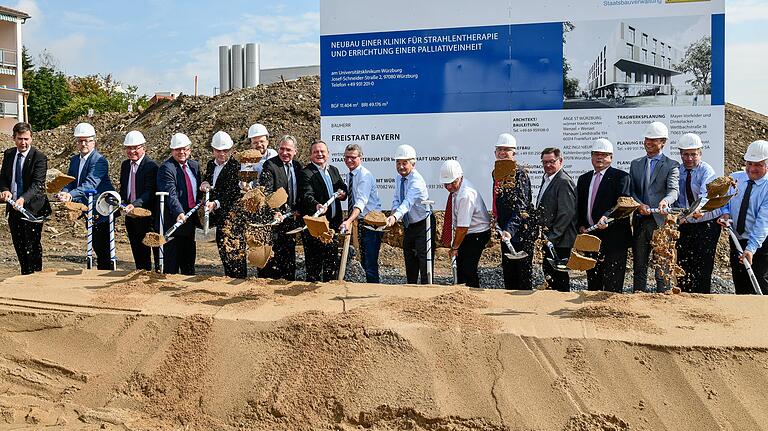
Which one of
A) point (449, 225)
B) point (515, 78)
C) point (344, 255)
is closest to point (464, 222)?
point (449, 225)

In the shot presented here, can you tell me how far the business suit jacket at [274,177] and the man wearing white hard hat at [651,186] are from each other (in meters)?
2.88

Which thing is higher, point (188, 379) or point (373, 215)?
point (373, 215)

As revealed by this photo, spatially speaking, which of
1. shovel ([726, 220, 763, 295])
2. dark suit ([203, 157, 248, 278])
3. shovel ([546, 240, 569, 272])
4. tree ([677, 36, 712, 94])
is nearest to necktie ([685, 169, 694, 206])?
shovel ([726, 220, 763, 295])

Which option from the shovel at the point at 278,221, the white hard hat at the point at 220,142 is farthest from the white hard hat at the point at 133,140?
the shovel at the point at 278,221

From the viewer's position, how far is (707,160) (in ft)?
23.1

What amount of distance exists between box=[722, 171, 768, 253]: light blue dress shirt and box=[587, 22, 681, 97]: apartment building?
184cm

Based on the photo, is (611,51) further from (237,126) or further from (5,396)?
A: (237,126)

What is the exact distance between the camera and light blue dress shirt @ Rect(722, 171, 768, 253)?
214 inches

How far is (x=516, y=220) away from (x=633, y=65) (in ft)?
8.65

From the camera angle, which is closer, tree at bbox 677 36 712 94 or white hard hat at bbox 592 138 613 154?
white hard hat at bbox 592 138 613 154

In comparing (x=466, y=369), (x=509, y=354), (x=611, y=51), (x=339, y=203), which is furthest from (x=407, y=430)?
(x=611, y=51)

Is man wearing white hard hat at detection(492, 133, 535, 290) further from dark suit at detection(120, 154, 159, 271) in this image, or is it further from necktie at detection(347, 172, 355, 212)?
dark suit at detection(120, 154, 159, 271)

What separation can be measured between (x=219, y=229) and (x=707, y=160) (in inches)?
188

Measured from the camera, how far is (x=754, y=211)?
5512 millimetres
